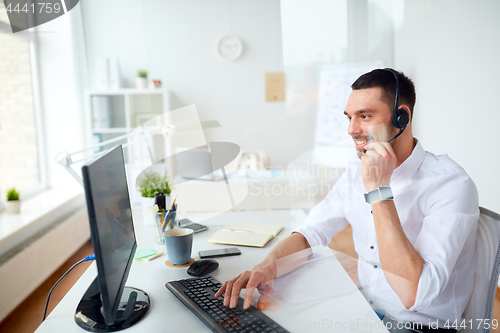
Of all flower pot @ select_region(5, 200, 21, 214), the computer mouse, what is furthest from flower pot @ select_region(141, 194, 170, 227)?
flower pot @ select_region(5, 200, 21, 214)

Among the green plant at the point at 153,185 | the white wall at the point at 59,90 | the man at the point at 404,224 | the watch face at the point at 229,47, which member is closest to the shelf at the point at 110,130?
the white wall at the point at 59,90

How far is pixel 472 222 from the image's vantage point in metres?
0.77

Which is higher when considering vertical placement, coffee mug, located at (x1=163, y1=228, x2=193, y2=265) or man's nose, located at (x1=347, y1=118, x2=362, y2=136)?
man's nose, located at (x1=347, y1=118, x2=362, y2=136)

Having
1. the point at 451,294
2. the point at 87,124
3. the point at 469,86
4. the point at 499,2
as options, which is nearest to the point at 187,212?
the point at 451,294

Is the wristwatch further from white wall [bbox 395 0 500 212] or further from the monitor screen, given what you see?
the monitor screen

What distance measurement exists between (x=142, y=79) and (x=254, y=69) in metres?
1.06

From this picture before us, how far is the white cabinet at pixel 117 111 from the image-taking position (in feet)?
8.34

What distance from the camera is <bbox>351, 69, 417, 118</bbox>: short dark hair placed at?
0.88 m

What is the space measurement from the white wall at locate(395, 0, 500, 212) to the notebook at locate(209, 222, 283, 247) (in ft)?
1.79

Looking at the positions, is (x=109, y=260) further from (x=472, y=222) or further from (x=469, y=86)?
(x=469, y=86)

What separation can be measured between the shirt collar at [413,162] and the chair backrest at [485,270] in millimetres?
174

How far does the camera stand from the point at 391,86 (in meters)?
0.89

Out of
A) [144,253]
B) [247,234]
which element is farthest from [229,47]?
[144,253]

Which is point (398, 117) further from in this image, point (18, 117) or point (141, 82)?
point (18, 117)
